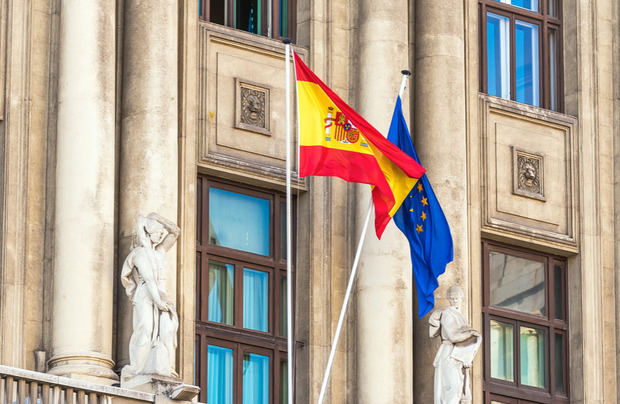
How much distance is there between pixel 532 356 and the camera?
41625 millimetres

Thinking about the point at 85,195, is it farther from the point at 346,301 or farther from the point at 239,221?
the point at 346,301

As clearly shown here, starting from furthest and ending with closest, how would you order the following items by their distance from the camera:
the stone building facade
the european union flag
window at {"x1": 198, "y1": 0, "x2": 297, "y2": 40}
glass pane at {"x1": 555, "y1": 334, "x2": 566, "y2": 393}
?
glass pane at {"x1": 555, "y1": 334, "x2": 566, "y2": 393} → window at {"x1": 198, "y1": 0, "x2": 297, "y2": 40} → the european union flag → the stone building facade

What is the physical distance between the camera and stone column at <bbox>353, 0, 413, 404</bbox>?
38.1 m

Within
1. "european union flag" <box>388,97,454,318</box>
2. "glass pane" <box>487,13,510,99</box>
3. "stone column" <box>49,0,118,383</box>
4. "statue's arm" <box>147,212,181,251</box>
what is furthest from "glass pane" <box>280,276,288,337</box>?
"glass pane" <box>487,13,510,99</box>

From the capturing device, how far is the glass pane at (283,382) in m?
38.4

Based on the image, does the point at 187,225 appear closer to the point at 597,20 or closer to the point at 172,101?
the point at 172,101

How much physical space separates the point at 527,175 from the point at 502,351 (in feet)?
9.91

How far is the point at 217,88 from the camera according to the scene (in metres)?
38.6

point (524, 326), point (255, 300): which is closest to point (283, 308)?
point (255, 300)

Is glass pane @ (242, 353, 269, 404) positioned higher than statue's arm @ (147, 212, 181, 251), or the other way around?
statue's arm @ (147, 212, 181, 251)

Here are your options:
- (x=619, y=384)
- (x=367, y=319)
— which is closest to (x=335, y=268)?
(x=367, y=319)

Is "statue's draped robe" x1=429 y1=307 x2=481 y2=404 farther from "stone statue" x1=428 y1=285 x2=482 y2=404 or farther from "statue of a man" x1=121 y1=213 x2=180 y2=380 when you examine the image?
"statue of a man" x1=121 y1=213 x2=180 y2=380

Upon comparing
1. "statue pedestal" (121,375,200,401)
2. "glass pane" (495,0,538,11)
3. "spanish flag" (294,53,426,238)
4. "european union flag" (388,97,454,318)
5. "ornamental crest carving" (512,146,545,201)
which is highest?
"glass pane" (495,0,538,11)

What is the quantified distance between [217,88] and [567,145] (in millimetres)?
7080
